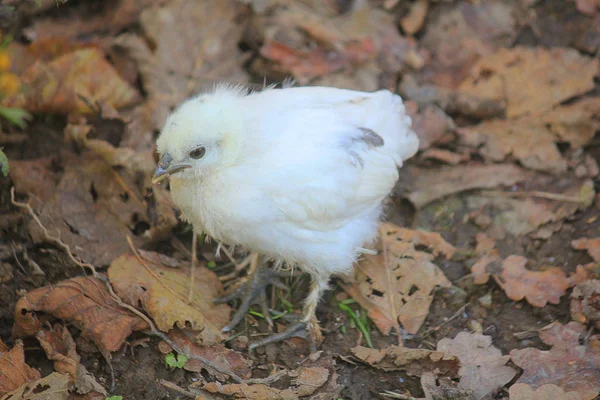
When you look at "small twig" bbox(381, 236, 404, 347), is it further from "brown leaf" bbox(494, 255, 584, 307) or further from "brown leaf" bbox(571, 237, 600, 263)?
"brown leaf" bbox(571, 237, 600, 263)

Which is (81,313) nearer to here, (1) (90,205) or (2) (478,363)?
(1) (90,205)

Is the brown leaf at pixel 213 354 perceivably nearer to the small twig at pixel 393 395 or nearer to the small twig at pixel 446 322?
the small twig at pixel 393 395

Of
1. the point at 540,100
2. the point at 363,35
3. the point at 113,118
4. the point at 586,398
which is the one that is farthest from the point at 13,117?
the point at 540,100

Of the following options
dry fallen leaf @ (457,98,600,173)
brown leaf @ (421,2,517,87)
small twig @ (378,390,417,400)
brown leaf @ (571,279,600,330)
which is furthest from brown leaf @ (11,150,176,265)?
brown leaf @ (421,2,517,87)

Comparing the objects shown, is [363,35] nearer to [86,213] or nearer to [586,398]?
[86,213]

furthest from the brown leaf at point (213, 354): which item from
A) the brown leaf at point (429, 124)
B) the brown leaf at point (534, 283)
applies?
the brown leaf at point (429, 124)

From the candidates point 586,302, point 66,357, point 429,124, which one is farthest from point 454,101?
point 66,357
